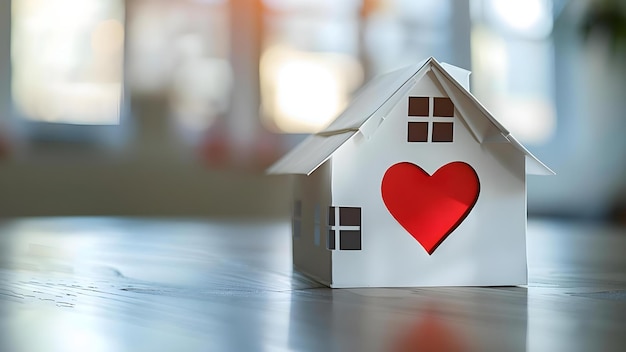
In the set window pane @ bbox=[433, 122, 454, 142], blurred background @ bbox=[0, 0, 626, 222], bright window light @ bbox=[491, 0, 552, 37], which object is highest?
bright window light @ bbox=[491, 0, 552, 37]

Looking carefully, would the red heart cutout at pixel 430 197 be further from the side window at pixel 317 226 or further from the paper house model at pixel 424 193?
the side window at pixel 317 226

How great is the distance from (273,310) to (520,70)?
3.35 m

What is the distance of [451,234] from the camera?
3.00 ft

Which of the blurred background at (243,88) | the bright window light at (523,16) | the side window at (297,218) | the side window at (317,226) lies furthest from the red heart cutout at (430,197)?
the bright window light at (523,16)

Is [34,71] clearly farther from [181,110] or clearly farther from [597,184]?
[597,184]

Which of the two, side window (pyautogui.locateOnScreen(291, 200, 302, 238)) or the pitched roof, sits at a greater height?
the pitched roof

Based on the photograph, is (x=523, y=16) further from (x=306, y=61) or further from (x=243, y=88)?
(x=243, y=88)

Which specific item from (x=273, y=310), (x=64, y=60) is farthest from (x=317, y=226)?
(x=64, y=60)

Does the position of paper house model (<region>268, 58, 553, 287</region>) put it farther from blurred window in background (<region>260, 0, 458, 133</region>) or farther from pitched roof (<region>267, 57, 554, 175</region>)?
blurred window in background (<region>260, 0, 458, 133</region>)

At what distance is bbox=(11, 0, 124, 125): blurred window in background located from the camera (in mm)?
3457

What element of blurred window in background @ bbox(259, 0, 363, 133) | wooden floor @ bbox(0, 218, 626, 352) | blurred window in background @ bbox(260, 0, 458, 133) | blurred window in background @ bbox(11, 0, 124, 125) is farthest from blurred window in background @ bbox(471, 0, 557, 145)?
wooden floor @ bbox(0, 218, 626, 352)

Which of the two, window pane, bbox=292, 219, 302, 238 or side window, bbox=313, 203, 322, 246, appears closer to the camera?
side window, bbox=313, 203, 322, 246

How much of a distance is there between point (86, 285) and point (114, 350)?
0.44 meters

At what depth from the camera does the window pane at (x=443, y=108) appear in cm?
92
